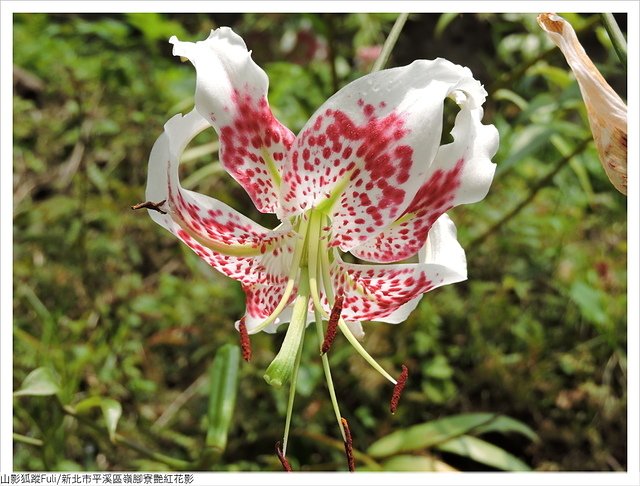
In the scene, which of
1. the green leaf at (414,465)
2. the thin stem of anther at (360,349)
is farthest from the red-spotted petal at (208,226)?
the green leaf at (414,465)

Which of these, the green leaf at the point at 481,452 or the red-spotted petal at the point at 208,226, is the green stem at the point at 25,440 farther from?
the green leaf at the point at 481,452

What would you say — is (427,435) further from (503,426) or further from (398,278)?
(398,278)

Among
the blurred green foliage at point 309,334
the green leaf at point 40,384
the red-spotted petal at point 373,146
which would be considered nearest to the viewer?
the red-spotted petal at point 373,146

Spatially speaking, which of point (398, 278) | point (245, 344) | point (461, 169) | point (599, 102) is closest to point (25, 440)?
point (245, 344)

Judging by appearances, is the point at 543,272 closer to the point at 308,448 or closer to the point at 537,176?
the point at 537,176

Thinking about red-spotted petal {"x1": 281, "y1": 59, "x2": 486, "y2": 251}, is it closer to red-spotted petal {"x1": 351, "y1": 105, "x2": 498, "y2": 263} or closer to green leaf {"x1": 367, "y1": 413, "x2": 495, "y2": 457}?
red-spotted petal {"x1": 351, "y1": 105, "x2": 498, "y2": 263}
